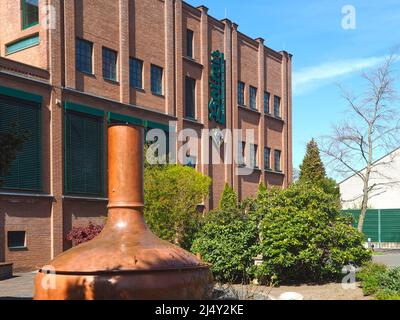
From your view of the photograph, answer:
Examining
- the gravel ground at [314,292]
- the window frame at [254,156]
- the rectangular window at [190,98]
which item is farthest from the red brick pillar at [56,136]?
the window frame at [254,156]

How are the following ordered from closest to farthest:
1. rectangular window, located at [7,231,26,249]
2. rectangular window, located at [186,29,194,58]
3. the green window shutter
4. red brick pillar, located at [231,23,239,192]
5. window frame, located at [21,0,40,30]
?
1. rectangular window, located at [7,231,26,249]
2. the green window shutter
3. window frame, located at [21,0,40,30]
4. rectangular window, located at [186,29,194,58]
5. red brick pillar, located at [231,23,239,192]

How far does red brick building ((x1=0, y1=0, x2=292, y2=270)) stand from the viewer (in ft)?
68.7

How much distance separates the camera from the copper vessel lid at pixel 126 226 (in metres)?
7.25

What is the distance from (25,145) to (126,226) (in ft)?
47.6

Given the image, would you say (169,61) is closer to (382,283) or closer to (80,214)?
(80,214)

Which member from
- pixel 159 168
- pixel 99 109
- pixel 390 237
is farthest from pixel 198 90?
pixel 390 237

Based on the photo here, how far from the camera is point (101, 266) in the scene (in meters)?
6.97

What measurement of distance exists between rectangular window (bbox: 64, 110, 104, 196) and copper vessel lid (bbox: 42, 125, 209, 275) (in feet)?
50.6

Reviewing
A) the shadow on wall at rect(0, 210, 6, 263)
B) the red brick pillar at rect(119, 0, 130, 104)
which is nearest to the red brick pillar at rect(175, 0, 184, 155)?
the red brick pillar at rect(119, 0, 130, 104)

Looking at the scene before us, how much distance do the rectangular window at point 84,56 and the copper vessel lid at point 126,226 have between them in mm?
17022

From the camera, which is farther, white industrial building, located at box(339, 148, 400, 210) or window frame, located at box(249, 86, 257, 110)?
white industrial building, located at box(339, 148, 400, 210)

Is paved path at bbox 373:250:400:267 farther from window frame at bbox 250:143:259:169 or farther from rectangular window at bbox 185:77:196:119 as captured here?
rectangular window at bbox 185:77:196:119
